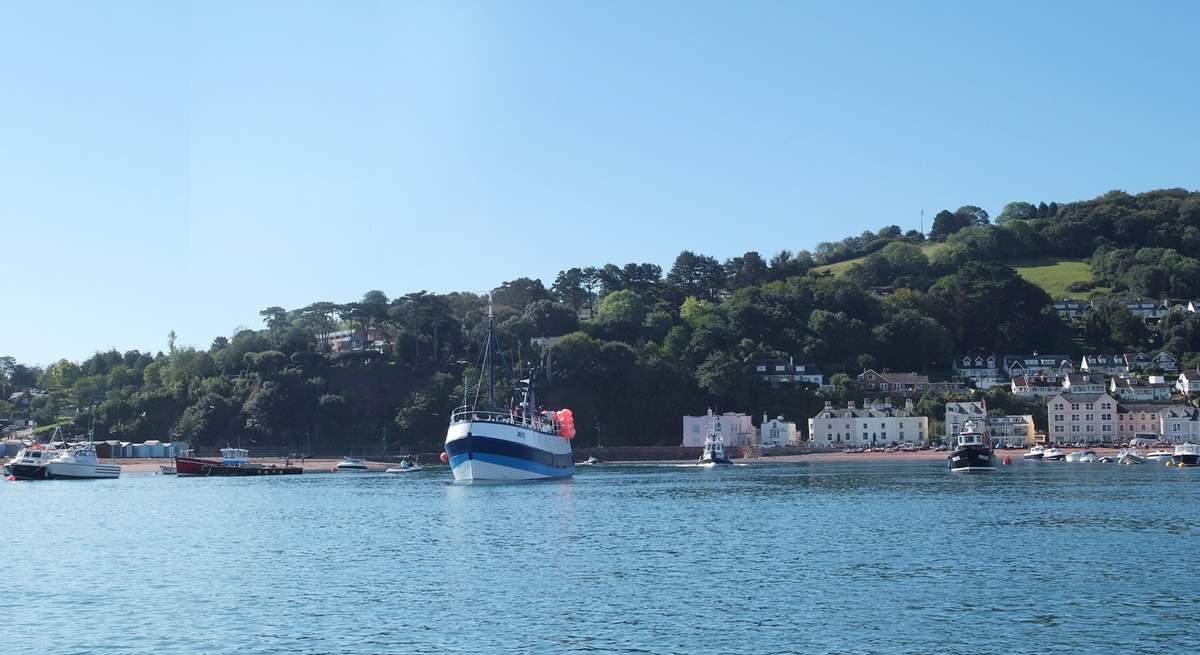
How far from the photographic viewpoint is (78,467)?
110625 millimetres

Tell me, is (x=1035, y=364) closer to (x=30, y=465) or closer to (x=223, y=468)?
(x=223, y=468)

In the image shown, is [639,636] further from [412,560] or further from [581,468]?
[581,468]

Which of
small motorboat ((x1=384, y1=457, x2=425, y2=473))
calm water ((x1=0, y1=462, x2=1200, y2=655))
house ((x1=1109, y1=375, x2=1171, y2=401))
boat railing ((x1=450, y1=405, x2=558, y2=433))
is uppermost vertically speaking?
house ((x1=1109, y1=375, x2=1171, y2=401))

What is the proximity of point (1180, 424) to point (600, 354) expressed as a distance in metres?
70.2

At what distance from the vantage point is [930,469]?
10569 cm

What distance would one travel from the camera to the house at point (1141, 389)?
15288 cm

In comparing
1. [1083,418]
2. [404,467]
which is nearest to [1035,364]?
[1083,418]

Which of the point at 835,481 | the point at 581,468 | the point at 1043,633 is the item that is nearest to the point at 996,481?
the point at 835,481

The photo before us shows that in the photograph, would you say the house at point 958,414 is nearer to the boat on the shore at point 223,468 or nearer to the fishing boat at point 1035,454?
the fishing boat at point 1035,454

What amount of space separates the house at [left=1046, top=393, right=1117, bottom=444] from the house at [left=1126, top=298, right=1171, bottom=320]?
43.0 m

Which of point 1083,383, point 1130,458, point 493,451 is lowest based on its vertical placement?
point 1130,458

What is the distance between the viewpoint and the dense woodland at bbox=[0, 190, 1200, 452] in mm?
150625

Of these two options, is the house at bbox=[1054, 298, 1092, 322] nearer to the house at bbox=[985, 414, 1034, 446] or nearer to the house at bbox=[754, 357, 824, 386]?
the house at bbox=[985, 414, 1034, 446]

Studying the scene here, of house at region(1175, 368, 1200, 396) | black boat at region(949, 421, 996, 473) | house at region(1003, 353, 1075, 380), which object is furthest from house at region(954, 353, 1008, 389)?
black boat at region(949, 421, 996, 473)
